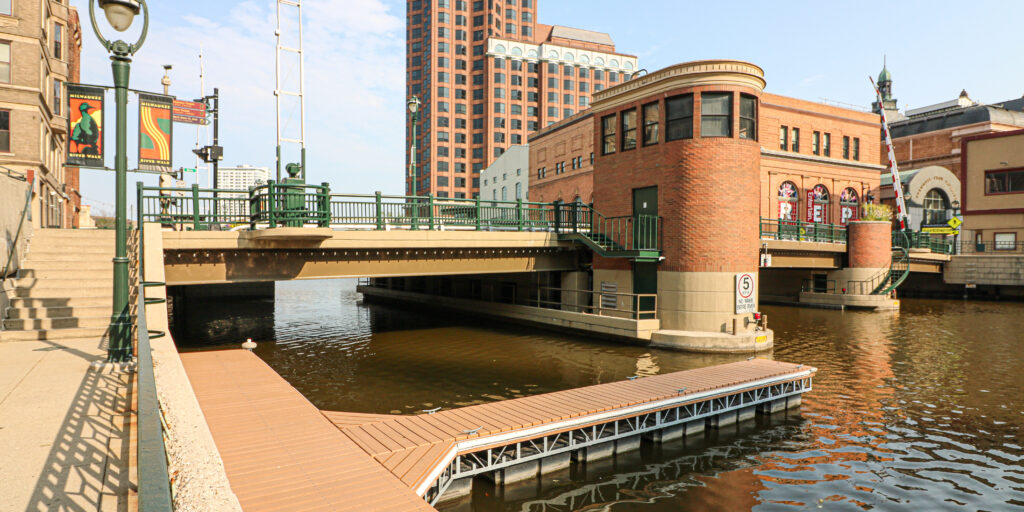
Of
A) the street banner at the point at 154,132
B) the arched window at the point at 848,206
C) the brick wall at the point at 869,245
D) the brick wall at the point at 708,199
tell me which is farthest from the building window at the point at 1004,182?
the street banner at the point at 154,132

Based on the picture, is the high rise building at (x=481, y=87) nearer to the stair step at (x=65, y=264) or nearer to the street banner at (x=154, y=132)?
the street banner at (x=154, y=132)

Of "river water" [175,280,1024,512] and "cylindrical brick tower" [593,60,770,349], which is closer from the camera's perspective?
"river water" [175,280,1024,512]

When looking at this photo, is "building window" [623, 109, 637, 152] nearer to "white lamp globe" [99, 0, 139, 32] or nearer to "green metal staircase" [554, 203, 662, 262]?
"green metal staircase" [554, 203, 662, 262]

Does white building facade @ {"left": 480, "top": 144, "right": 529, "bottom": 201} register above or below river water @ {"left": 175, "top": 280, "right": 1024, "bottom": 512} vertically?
above

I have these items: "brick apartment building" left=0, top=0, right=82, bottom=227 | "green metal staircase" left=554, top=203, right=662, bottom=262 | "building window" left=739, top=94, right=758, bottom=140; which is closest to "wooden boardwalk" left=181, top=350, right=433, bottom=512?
"green metal staircase" left=554, top=203, right=662, bottom=262

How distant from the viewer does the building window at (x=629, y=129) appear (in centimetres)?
2506

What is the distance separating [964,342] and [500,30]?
10665 cm

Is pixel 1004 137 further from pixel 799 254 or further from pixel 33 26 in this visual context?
pixel 33 26

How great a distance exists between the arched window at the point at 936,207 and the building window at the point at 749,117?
42.7m

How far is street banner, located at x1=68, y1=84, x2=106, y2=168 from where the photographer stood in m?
18.4

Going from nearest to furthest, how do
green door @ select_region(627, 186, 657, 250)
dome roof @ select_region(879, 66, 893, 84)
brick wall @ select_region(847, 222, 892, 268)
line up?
green door @ select_region(627, 186, 657, 250) < brick wall @ select_region(847, 222, 892, 268) < dome roof @ select_region(879, 66, 893, 84)

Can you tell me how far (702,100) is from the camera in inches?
877

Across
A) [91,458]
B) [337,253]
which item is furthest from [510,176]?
[91,458]

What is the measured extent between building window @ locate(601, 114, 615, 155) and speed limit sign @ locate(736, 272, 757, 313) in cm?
841
